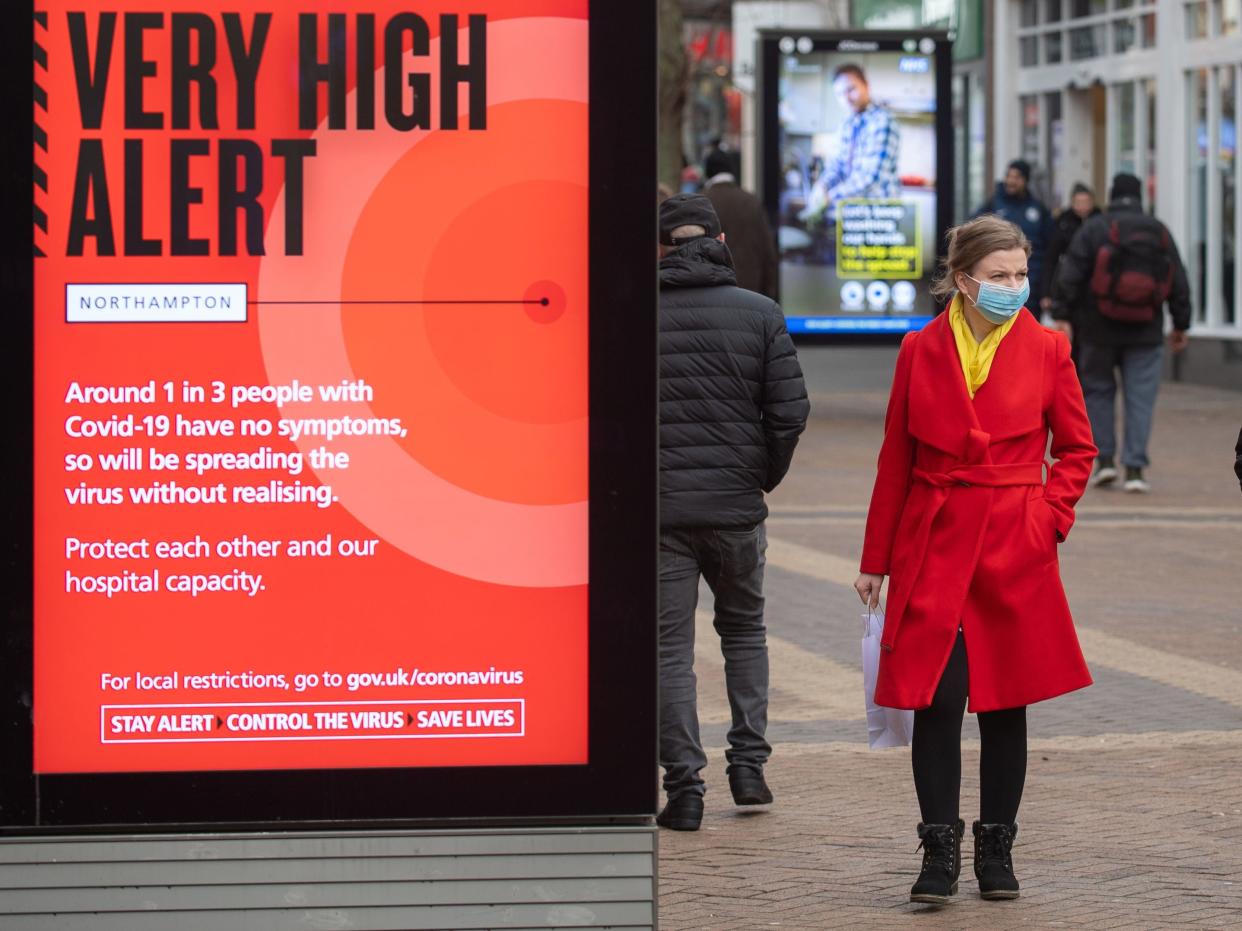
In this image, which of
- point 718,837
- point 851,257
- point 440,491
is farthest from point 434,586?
point 851,257

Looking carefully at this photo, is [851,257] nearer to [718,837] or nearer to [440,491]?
[718,837]

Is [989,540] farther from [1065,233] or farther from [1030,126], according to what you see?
[1030,126]

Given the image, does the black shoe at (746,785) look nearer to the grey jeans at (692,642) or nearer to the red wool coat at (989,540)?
the grey jeans at (692,642)

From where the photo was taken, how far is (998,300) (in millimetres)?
5719

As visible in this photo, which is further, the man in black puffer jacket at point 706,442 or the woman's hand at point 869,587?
the man in black puffer jacket at point 706,442

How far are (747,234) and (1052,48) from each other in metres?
14.2

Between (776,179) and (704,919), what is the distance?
1397cm

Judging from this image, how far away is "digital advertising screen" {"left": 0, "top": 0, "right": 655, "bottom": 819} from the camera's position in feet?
13.9

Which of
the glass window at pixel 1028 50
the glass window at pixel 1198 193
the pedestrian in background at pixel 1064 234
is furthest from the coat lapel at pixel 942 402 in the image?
the glass window at pixel 1028 50

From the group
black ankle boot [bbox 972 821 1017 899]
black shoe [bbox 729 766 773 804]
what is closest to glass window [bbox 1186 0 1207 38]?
black shoe [bbox 729 766 773 804]

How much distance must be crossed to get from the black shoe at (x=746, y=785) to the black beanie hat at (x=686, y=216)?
1555mm

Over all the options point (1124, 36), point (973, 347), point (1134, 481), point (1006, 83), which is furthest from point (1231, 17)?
point (973, 347)

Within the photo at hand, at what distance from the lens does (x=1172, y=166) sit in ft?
78.8

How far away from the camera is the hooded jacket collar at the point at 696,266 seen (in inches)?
266
